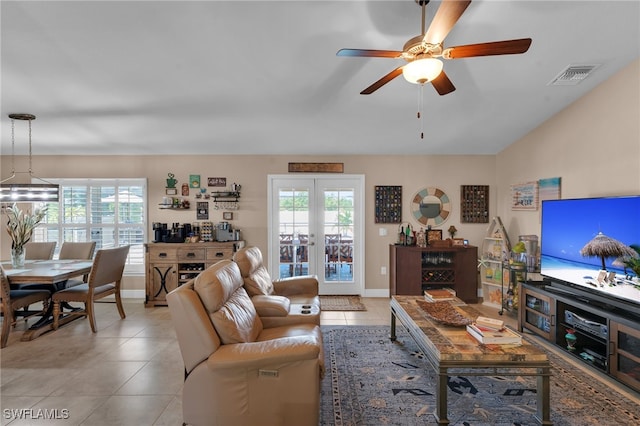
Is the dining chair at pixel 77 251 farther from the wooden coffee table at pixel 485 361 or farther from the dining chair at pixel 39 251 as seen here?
the wooden coffee table at pixel 485 361

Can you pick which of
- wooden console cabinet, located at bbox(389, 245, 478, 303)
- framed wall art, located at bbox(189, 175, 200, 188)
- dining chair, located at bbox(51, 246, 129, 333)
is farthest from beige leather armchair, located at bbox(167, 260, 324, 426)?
framed wall art, located at bbox(189, 175, 200, 188)

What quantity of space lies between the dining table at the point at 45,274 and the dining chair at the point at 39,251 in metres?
0.21

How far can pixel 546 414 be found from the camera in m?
1.98

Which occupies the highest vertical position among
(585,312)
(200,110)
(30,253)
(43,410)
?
(200,110)

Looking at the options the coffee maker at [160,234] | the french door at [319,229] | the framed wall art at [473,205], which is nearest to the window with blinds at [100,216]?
the coffee maker at [160,234]

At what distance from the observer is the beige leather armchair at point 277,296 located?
2688 millimetres

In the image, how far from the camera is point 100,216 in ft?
16.8

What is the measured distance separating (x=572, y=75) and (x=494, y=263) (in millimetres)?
2616

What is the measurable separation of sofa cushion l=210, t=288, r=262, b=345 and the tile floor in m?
0.72

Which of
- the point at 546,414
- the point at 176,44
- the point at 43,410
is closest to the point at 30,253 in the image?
the point at 43,410

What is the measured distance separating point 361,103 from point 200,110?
6.18 feet

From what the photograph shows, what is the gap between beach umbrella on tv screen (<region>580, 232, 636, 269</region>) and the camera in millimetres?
2639

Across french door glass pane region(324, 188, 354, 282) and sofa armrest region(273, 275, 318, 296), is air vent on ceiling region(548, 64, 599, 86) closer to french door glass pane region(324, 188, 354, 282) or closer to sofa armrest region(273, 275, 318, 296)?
french door glass pane region(324, 188, 354, 282)

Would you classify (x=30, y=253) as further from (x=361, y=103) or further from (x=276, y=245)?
(x=361, y=103)
